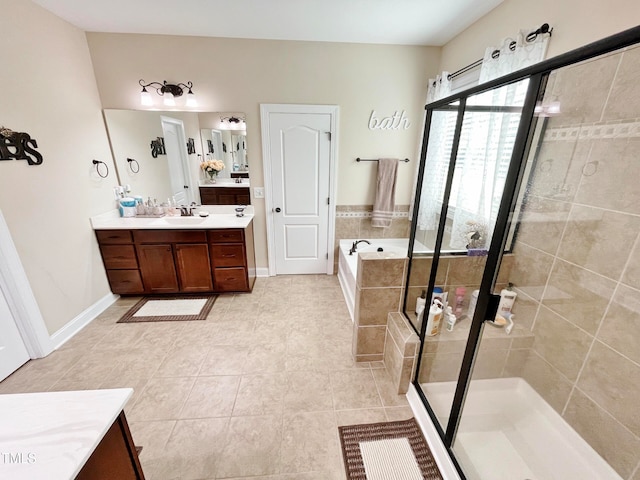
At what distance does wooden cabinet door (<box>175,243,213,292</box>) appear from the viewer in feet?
9.03

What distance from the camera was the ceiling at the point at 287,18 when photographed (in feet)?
6.71

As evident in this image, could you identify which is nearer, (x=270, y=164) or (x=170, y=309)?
(x=170, y=309)

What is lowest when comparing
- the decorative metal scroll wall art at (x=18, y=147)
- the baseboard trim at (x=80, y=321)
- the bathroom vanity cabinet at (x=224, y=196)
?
the baseboard trim at (x=80, y=321)

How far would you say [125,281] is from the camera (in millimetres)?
2811

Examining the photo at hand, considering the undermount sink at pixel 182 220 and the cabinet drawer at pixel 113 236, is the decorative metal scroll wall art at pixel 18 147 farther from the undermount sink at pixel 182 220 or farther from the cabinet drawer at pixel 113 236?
the undermount sink at pixel 182 220

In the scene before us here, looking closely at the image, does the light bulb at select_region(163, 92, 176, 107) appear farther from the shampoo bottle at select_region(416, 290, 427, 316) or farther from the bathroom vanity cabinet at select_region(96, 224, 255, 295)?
the shampoo bottle at select_region(416, 290, 427, 316)

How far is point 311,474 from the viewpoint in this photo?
1341mm

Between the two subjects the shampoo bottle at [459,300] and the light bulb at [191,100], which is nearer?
the shampoo bottle at [459,300]

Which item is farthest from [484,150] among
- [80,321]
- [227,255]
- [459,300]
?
[80,321]

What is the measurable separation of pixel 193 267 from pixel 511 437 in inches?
115

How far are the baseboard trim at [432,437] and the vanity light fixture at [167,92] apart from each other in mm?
3384

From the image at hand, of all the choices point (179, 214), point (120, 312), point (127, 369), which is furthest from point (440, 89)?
point (120, 312)

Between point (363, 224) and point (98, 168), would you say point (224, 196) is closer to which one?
point (98, 168)

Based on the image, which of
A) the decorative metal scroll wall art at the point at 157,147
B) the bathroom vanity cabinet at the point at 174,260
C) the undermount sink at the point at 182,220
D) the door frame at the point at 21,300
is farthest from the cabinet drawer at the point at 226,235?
the door frame at the point at 21,300
